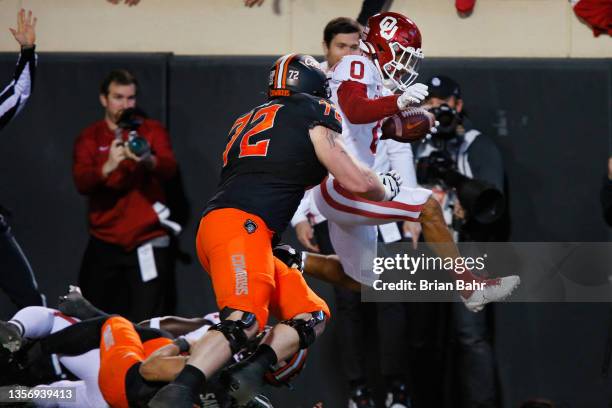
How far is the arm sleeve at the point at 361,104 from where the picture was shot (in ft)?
18.6

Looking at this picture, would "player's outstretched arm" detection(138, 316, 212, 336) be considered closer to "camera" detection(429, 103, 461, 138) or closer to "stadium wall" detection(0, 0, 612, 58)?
"camera" detection(429, 103, 461, 138)

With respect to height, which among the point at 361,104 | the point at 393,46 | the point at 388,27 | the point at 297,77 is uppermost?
the point at 388,27

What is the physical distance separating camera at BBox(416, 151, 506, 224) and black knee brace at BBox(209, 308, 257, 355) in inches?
85.9

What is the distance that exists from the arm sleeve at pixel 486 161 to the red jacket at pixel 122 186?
6.18ft

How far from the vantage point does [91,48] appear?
7996 mm

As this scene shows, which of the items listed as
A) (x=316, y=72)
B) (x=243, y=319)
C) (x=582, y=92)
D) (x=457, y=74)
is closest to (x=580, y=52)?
(x=582, y=92)

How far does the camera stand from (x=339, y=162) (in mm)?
5145

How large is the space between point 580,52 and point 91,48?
10.9ft

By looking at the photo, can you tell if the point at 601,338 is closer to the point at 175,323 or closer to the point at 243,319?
the point at 175,323

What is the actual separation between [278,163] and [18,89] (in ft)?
8.24

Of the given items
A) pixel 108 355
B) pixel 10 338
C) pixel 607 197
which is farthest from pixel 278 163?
pixel 607 197

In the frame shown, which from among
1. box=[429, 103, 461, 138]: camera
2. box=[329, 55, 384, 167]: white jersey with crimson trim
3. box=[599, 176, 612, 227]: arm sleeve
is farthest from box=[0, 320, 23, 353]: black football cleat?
box=[599, 176, 612, 227]: arm sleeve

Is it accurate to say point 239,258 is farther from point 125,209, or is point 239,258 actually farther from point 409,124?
point 125,209

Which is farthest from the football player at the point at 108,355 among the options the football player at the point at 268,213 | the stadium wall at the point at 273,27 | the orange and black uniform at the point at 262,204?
the stadium wall at the point at 273,27
